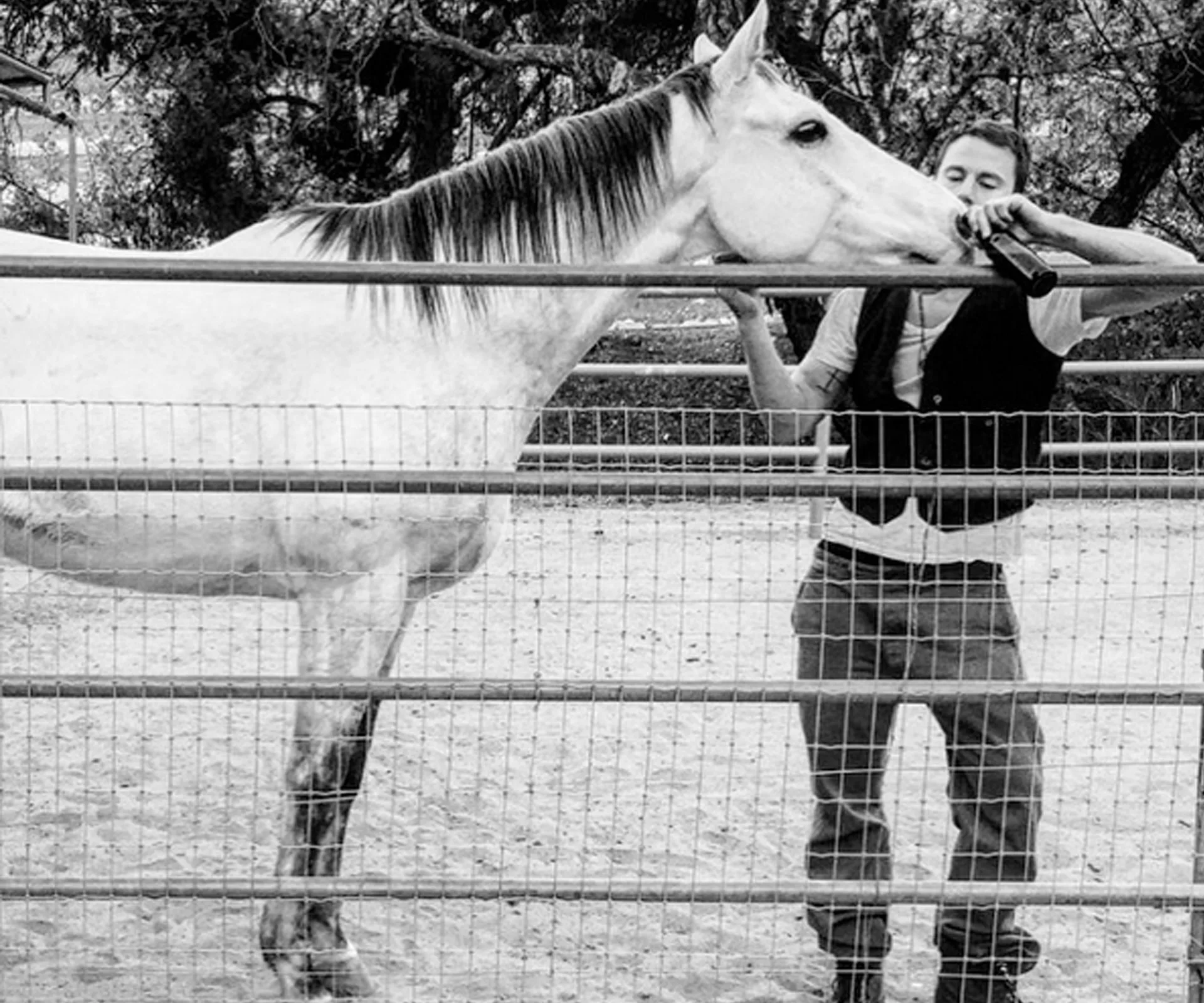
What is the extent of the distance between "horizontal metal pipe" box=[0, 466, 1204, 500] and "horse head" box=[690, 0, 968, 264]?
30.7 inches

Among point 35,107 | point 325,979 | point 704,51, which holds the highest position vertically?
point 35,107

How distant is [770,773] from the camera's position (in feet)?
15.2

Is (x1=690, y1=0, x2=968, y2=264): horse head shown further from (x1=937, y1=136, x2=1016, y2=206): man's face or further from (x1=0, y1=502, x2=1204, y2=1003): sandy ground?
(x1=0, y1=502, x2=1204, y2=1003): sandy ground

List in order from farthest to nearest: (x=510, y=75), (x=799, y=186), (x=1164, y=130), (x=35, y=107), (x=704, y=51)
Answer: (x=1164, y=130), (x=510, y=75), (x=35, y=107), (x=704, y=51), (x=799, y=186)

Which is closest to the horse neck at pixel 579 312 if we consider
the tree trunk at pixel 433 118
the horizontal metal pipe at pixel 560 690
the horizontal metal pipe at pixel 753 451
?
the horizontal metal pipe at pixel 753 451

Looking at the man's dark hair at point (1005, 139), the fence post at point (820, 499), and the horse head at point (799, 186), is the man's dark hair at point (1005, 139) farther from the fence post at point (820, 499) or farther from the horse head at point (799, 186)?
the fence post at point (820, 499)

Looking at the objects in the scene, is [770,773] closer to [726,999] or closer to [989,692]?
[726,999]

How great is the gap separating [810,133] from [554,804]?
211cm

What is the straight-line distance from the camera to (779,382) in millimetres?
2793

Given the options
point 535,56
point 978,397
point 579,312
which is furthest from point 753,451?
point 535,56

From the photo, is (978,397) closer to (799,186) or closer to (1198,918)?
(799,186)

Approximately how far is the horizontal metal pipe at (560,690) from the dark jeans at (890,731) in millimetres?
172

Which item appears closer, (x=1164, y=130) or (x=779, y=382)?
(x=779, y=382)

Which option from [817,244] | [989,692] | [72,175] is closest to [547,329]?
[817,244]
